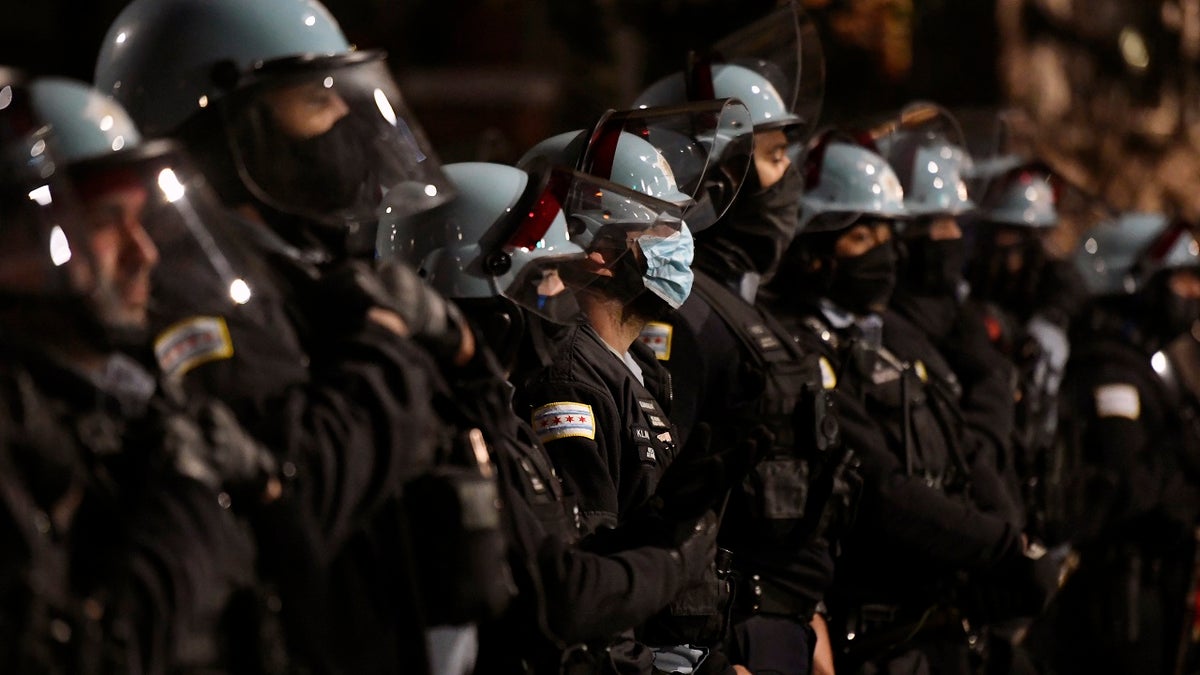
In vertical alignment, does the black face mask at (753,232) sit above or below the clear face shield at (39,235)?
below

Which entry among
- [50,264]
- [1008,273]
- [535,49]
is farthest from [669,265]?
[535,49]

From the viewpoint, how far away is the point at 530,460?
4047 millimetres

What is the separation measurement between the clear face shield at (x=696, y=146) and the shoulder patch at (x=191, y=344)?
2.05 metres

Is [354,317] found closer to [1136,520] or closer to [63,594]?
[63,594]

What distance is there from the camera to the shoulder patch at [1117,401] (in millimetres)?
8461

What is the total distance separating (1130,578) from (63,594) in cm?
632

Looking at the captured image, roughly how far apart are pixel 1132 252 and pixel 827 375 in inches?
152

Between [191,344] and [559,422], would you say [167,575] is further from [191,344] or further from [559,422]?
[559,422]

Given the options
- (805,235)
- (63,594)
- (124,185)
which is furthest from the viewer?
(805,235)

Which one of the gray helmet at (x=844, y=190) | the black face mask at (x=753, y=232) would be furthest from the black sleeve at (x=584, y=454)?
the gray helmet at (x=844, y=190)

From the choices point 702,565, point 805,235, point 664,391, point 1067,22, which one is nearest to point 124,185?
point 702,565

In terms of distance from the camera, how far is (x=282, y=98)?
398cm

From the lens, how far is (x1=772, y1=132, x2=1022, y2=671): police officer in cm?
606

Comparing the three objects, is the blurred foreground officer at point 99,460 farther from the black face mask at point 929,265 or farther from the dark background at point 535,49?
the dark background at point 535,49
